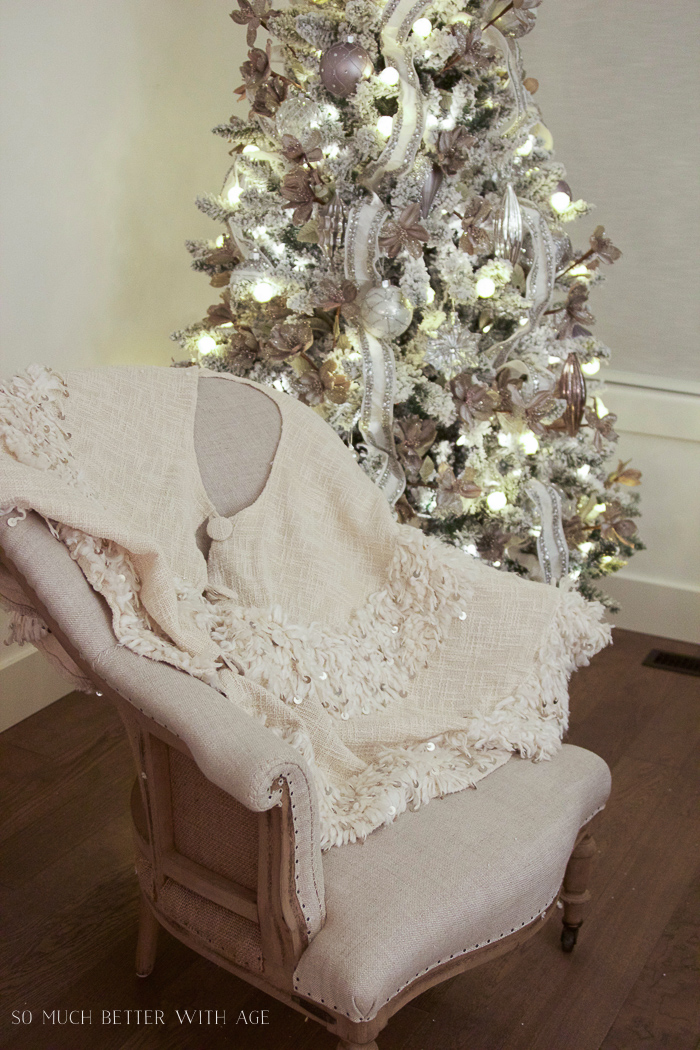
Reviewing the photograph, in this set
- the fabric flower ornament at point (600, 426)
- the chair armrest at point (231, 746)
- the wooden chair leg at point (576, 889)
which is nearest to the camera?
the chair armrest at point (231, 746)

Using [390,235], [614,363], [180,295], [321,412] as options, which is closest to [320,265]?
[390,235]

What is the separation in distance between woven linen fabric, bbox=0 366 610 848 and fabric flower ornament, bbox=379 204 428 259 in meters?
0.50

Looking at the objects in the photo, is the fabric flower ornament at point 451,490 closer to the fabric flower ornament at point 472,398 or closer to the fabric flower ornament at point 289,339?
the fabric flower ornament at point 472,398

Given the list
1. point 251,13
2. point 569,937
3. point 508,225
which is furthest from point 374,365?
point 569,937

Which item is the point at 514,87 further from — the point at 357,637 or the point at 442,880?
the point at 442,880

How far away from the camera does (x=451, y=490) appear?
218 cm

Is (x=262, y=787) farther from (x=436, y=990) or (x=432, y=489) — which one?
(x=432, y=489)

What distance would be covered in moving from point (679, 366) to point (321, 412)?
1.29 metres

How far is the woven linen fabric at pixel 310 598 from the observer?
4.29 feet

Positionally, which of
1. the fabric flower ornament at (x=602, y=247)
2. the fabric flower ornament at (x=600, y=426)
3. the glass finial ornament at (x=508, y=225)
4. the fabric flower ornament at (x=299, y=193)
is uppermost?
the fabric flower ornament at (x=299, y=193)

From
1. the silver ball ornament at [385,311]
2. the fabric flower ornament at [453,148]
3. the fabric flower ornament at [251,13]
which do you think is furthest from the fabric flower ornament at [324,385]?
the fabric flower ornament at [251,13]

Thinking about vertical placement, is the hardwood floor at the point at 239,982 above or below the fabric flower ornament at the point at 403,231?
below

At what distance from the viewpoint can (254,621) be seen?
4.87 feet

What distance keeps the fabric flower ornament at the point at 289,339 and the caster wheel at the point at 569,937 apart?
52.3 inches
